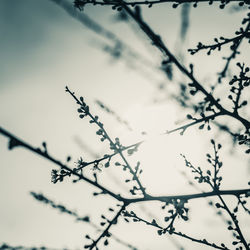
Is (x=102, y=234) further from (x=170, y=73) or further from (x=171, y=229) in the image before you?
(x=170, y=73)

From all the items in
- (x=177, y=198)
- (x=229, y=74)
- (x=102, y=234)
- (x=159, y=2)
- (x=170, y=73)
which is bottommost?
(x=102, y=234)

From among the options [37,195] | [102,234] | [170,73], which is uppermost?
[170,73]

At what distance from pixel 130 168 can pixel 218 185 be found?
1139 millimetres

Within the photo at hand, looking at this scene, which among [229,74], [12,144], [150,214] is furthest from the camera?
[150,214]

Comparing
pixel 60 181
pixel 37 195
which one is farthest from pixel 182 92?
pixel 37 195

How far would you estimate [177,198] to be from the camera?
2.77 metres

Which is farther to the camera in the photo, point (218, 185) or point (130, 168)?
point (218, 185)

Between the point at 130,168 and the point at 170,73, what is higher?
the point at 170,73

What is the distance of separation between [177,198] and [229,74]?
179 centimetres

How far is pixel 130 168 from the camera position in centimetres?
276

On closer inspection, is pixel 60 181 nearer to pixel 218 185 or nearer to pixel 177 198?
pixel 177 198

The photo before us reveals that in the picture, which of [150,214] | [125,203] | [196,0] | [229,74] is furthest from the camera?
[150,214]

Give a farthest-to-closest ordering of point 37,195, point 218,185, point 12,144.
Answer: point 37,195 < point 218,185 < point 12,144

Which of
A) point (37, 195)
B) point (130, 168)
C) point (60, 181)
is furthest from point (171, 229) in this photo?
point (37, 195)
